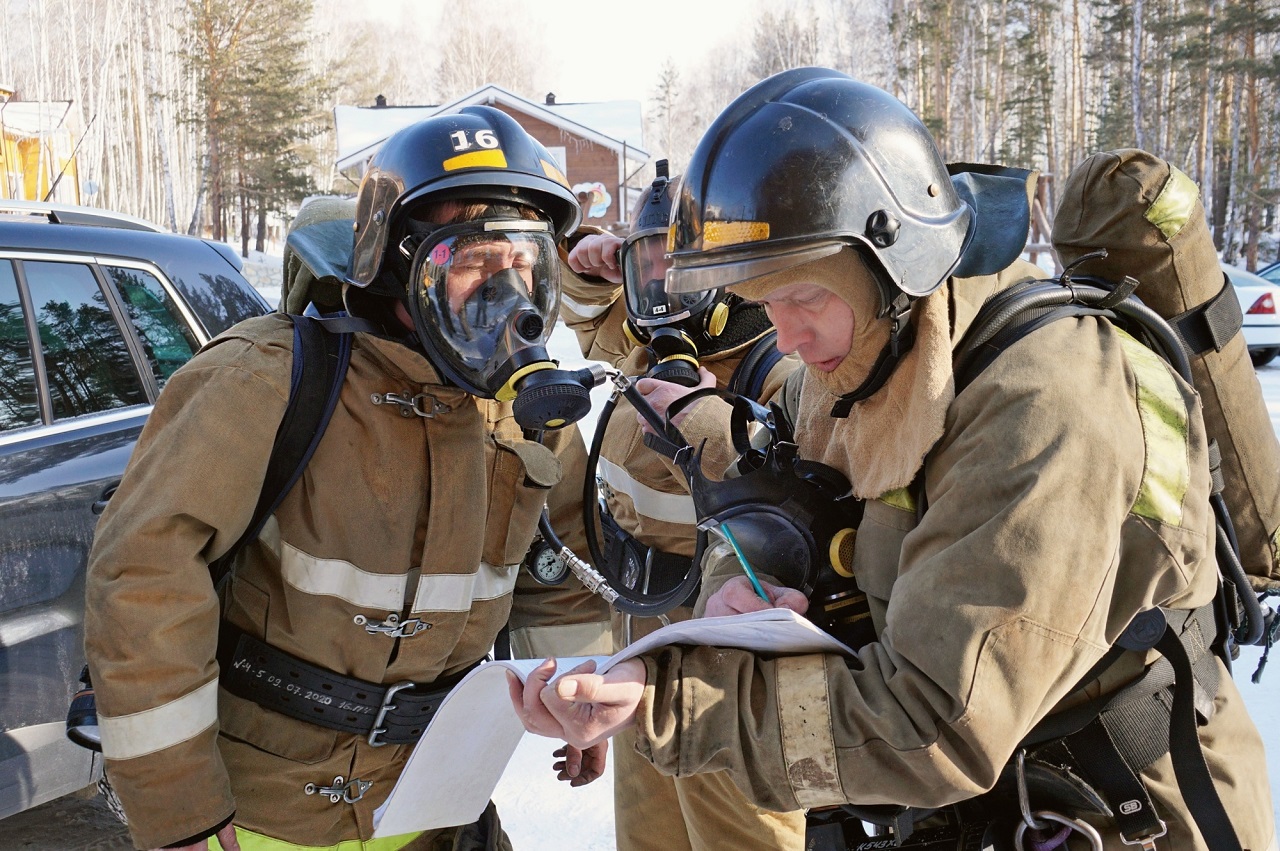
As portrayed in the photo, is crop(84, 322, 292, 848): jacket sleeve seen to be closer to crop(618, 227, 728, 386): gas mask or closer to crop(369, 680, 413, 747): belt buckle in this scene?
crop(369, 680, 413, 747): belt buckle

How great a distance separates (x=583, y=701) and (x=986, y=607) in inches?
21.9

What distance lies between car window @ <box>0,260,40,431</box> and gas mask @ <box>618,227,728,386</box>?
187 centimetres

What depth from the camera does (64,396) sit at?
3.12 m

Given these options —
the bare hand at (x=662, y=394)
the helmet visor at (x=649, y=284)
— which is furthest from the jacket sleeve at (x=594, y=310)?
the bare hand at (x=662, y=394)

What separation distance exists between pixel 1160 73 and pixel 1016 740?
35973 millimetres

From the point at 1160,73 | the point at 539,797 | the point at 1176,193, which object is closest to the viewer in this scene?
the point at 1176,193

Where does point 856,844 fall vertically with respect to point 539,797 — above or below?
above

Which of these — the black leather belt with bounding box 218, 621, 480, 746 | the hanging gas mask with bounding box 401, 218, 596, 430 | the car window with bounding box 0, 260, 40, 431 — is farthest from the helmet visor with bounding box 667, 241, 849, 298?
the car window with bounding box 0, 260, 40, 431

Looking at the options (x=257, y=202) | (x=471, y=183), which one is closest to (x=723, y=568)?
(x=471, y=183)

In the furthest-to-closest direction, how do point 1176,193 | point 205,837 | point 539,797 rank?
1. point 539,797
2. point 205,837
3. point 1176,193

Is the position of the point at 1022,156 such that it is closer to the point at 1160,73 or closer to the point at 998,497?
the point at 1160,73

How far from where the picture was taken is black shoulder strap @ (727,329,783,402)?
9.14 ft

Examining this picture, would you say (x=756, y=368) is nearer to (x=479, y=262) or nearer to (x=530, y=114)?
(x=479, y=262)

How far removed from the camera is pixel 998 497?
1.29 meters
